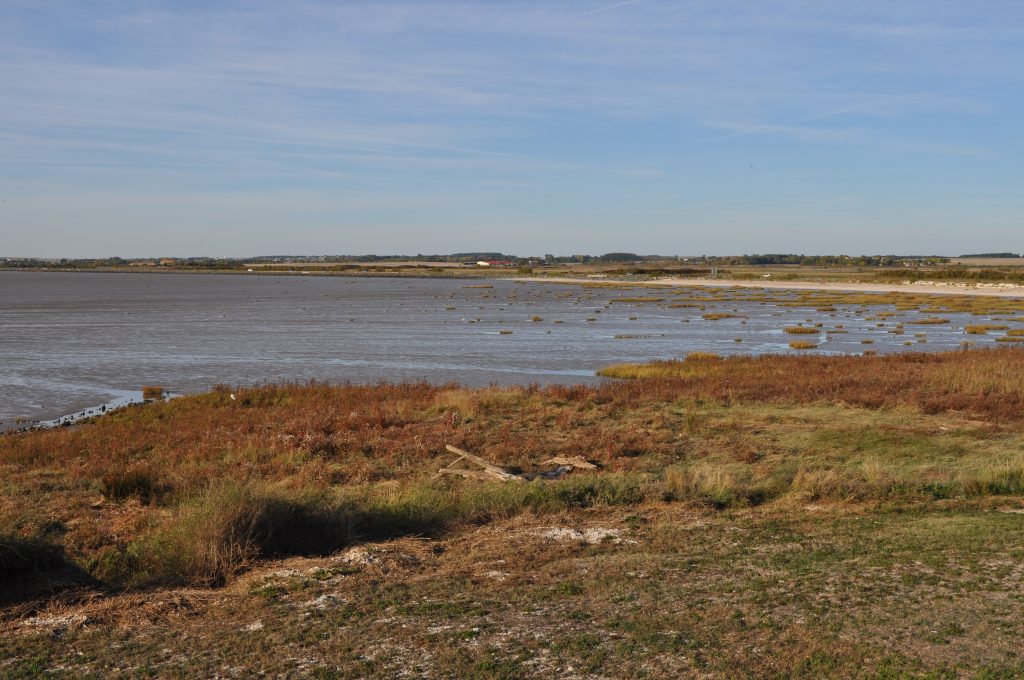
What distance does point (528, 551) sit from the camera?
11188 millimetres

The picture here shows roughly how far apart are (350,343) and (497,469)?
40031mm

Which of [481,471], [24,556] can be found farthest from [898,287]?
[24,556]

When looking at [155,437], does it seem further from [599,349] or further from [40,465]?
[599,349]

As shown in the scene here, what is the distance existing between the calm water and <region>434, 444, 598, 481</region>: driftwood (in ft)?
59.4

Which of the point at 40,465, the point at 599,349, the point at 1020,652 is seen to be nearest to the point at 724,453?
the point at 1020,652

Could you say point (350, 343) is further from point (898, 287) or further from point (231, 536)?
point (898, 287)

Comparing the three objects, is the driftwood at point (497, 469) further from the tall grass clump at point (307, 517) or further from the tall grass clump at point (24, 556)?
the tall grass clump at point (24, 556)

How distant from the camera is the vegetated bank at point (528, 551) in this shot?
798cm

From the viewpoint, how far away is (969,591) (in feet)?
30.1

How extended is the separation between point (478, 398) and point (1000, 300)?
3515 inches

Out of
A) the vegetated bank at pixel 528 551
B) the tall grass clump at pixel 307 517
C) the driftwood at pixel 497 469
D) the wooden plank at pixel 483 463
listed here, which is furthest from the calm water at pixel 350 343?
the tall grass clump at pixel 307 517

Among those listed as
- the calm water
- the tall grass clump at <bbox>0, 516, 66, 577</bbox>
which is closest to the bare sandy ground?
the calm water

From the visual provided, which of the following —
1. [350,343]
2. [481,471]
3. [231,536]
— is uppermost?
[231,536]

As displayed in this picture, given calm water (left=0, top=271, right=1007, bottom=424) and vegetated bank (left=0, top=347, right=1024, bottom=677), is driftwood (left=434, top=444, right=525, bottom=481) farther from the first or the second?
Answer: calm water (left=0, top=271, right=1007, bottom=424)
